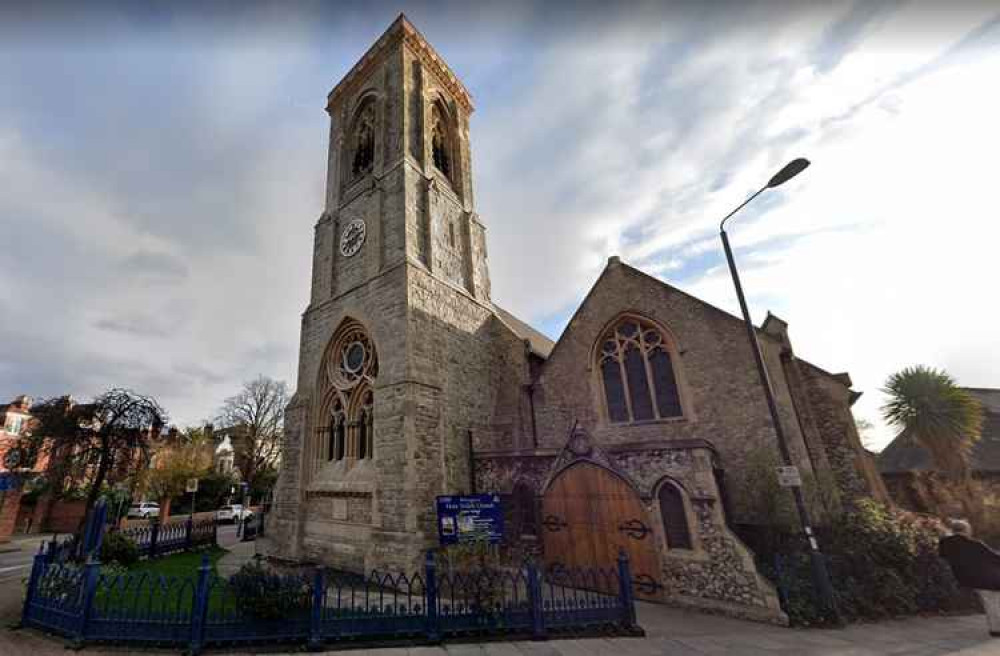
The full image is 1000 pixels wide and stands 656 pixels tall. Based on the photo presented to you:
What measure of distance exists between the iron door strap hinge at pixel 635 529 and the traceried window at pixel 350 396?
7998 millimetres

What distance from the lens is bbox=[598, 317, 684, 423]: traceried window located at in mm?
11578

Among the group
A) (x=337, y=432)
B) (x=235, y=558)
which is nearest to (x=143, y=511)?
(x=235, y=558)

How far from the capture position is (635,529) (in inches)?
352

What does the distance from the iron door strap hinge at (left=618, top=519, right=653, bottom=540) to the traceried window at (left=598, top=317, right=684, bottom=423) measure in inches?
135

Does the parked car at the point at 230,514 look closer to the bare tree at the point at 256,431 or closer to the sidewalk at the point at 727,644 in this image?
the bare tree at the point at 256,431

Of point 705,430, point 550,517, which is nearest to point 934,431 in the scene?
point 705,430

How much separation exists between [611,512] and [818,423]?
6.88 meters

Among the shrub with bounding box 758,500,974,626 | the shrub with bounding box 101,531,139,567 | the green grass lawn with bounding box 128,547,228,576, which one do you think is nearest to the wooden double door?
the shrub with bounding box 758,500,974,626

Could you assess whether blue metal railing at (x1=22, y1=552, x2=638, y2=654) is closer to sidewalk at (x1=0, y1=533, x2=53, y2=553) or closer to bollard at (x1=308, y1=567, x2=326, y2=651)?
bollard at (x1=308, y1=567, x2=326, y2=651)

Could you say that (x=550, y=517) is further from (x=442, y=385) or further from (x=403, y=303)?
(x=403, y=303)

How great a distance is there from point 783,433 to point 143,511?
1747 inches

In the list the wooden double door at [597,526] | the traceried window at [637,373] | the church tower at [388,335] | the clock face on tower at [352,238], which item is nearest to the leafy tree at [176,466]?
the church tower at [388,335]

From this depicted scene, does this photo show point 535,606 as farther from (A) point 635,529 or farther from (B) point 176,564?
(B) point 176,564

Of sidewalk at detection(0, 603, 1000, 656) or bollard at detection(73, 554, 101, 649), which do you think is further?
bollard at detection(73, 554, 101, 649)
